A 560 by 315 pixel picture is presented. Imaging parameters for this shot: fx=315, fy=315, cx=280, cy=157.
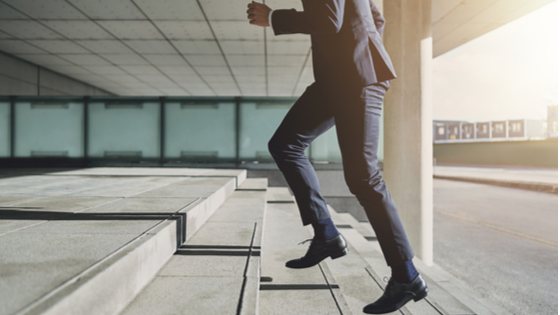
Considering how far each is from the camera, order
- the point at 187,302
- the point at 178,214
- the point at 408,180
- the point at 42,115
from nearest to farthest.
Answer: the point at 187,302 → the point at 178,214 → the point at 408,180 → the point at 42,115

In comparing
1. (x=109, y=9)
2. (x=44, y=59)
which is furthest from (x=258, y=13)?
(x=44, y=59)

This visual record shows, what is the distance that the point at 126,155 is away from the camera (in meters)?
6.73

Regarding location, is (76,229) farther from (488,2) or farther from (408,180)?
(488,2)

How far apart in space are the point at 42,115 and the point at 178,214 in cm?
671

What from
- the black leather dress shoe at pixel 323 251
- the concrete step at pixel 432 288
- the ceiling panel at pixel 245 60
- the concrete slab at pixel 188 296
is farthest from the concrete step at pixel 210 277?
the ceiling panel at pixel 245 60

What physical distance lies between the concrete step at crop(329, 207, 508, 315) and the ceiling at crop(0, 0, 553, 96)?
4.24 metres

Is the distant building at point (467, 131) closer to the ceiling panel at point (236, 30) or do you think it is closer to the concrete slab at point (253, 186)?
the ceiling panel at point (236, 30)

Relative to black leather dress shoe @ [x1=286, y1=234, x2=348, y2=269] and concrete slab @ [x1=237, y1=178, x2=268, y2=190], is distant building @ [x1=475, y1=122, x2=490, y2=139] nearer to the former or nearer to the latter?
concrete slab @ [x1=237, y1=178, x2=268, y2=190]

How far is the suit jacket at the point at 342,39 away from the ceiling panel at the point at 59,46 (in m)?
8.27

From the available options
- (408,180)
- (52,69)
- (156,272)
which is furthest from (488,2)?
(52,69)

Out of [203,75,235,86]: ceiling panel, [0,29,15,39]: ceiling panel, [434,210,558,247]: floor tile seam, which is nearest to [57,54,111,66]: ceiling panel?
[0,29,15,39]: ceiling panel

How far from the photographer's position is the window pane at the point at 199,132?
6.74 meters

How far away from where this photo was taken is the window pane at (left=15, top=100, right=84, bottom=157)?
22.0 ft

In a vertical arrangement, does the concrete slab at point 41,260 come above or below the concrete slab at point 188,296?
above
